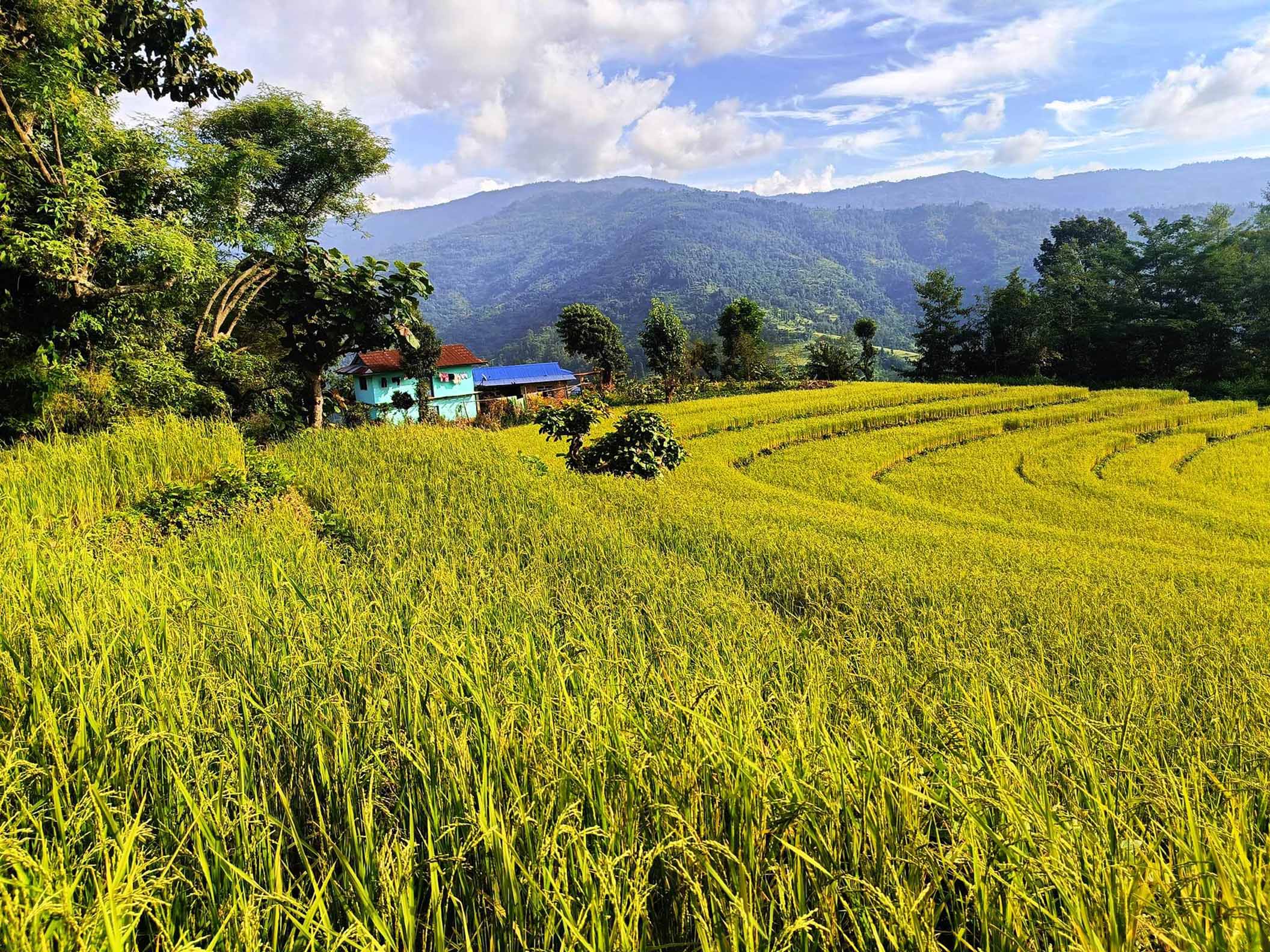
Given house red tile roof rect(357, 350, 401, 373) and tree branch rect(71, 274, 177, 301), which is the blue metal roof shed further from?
tree branch rect(71, 274, 177, 301)

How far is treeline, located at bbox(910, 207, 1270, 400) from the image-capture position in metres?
28.7

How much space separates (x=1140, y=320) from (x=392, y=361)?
4415cm

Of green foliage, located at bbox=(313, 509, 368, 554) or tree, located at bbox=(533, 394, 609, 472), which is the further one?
tree, located at bbox=(533, 394, 609, 472)

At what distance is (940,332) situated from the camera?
40969 mm

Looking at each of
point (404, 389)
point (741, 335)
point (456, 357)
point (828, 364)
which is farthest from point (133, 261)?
point (456, 357)

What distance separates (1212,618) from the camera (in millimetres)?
4539

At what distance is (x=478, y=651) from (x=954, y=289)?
4821 cm

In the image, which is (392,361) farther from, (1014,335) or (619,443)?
(1014,335)

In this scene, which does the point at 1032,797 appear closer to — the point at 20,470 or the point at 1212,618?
the point at 1212,618

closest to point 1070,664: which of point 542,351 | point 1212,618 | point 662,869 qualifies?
point 1212,618

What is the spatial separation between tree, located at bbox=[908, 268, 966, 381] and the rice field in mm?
40212

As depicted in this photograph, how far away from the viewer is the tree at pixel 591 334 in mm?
33344

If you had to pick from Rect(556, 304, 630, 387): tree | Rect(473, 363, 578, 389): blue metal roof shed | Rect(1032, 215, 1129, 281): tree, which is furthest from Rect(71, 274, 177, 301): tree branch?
Rect(1032, 215, 1129, 281): tree

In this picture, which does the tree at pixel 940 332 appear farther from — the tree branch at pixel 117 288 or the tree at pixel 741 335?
the tree branch at pixel 117 288
